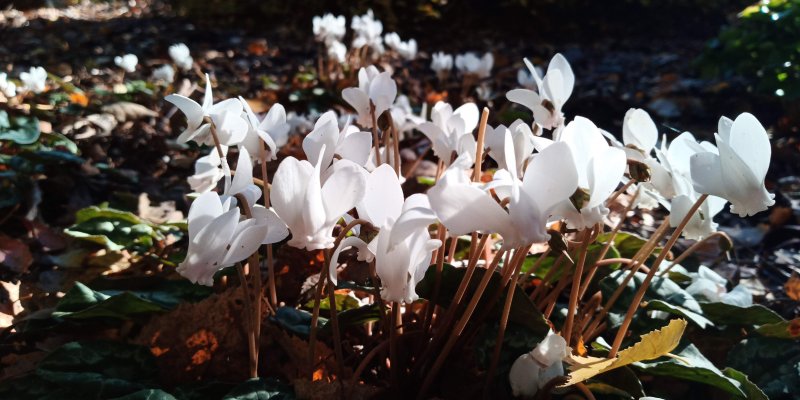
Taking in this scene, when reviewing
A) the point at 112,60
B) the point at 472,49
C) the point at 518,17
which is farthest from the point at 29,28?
the point at 518,17

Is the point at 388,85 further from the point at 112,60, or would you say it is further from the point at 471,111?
the point at 112,60

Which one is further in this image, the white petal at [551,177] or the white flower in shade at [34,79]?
the white flower in shade at [34,79]

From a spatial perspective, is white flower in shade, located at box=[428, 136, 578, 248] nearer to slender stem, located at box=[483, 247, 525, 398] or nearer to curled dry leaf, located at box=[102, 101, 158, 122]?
slender stem, located at box=[483, 247, 525, 398]

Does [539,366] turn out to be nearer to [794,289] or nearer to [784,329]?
[784,329]

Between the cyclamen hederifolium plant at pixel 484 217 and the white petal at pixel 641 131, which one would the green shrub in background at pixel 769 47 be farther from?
the white petal at pixel 641 131

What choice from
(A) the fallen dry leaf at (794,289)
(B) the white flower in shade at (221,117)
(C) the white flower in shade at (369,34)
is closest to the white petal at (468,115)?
(B) the white flower in shade at (221,117)

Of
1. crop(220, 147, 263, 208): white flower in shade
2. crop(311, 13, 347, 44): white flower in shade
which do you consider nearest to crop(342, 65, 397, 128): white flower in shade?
crop(220, 147, 263, 208): white flower in shade
